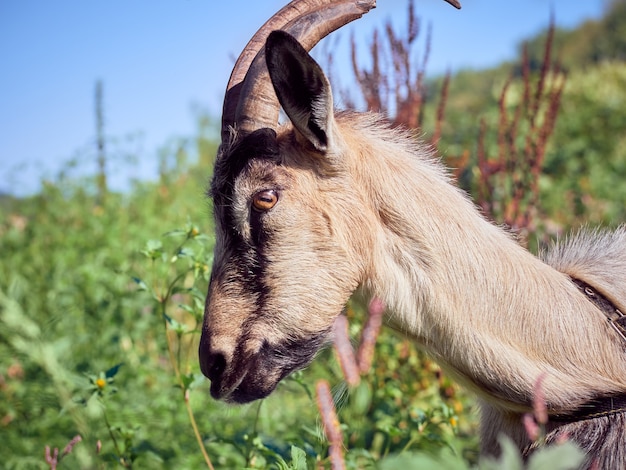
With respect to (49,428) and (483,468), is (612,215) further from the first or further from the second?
(483,468)

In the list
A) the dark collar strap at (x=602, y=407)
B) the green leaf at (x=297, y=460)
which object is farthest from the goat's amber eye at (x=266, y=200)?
the dark collar strap at (x=602, y=407)

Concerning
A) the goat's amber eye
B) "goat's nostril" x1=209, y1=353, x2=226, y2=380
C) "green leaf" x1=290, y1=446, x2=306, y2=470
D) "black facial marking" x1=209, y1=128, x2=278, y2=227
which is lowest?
"green leaf" x1=290, y1=446, x2=306, y2=470

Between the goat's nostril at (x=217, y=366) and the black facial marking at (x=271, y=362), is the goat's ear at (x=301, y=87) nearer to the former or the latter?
the black facial marking at (x=271, y=362)

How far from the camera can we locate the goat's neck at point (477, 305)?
2445mm

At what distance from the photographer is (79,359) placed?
4.75m

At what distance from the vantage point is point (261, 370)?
2518 mm

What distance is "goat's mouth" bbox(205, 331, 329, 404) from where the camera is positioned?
2.50m

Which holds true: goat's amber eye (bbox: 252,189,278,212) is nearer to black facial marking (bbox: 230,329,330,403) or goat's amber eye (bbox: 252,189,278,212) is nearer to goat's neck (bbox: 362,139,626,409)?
goat's neck (bbox: 362,139,626,409)

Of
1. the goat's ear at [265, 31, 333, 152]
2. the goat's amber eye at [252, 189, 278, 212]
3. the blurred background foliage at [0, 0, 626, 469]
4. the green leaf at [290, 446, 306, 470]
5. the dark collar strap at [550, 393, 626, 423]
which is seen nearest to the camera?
the green leaf at [290, 446, 306, 470]

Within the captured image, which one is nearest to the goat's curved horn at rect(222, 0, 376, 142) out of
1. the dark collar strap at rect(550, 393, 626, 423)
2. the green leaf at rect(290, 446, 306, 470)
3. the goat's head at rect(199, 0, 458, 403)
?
the goat's head at rect(199, 0, 458, 403)

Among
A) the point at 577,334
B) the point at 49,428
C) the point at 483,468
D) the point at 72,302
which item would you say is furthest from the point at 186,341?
the point at 483,468

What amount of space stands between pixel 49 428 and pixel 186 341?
248 centimetres

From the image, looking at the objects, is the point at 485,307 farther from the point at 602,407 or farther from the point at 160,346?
the point at 160,346

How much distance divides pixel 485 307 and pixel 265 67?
1.28 meters
